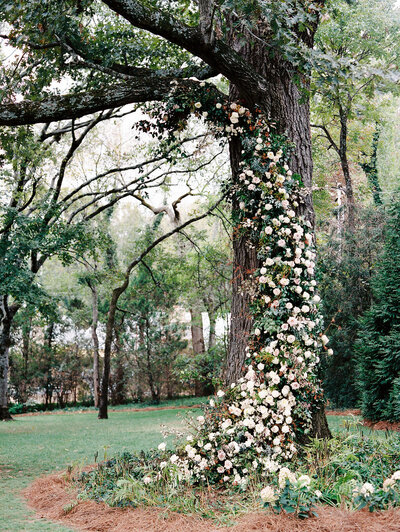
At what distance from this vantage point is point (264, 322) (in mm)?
4668

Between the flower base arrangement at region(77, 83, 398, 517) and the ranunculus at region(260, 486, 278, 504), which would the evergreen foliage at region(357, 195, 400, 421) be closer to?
the flower base arrangement at region(77, 83, 398, 517)

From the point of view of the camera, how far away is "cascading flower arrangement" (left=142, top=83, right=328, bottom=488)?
421cm

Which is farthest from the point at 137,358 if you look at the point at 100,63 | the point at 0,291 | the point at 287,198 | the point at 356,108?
the point at 356,108

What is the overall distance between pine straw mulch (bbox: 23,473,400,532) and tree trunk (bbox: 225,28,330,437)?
73.5 inches

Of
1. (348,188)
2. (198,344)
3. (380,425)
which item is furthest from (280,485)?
(198,344)

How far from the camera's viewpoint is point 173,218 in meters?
13.7

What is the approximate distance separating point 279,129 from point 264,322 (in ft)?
7.59

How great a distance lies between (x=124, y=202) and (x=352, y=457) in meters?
23.7

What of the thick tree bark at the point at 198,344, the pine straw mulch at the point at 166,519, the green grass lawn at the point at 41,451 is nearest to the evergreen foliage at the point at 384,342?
the green grass lawn at the point at 41,451

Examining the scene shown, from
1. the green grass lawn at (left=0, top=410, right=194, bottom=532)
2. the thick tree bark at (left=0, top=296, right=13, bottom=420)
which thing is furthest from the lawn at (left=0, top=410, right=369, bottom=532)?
the thick tree bark at (left=0, top=296, right=13, bottom=420)

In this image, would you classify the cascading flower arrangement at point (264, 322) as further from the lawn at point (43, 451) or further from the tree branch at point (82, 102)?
the lawn at point (43, 451)

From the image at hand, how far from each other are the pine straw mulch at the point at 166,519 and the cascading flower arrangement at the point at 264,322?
666mm

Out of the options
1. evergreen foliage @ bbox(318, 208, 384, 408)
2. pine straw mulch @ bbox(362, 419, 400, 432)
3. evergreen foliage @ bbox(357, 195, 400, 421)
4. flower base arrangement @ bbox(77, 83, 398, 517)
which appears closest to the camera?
flower base arrangement @ bbox(77, 83, 398, 517)

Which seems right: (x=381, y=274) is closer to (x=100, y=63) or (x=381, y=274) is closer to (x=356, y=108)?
(x=356, y=108)
